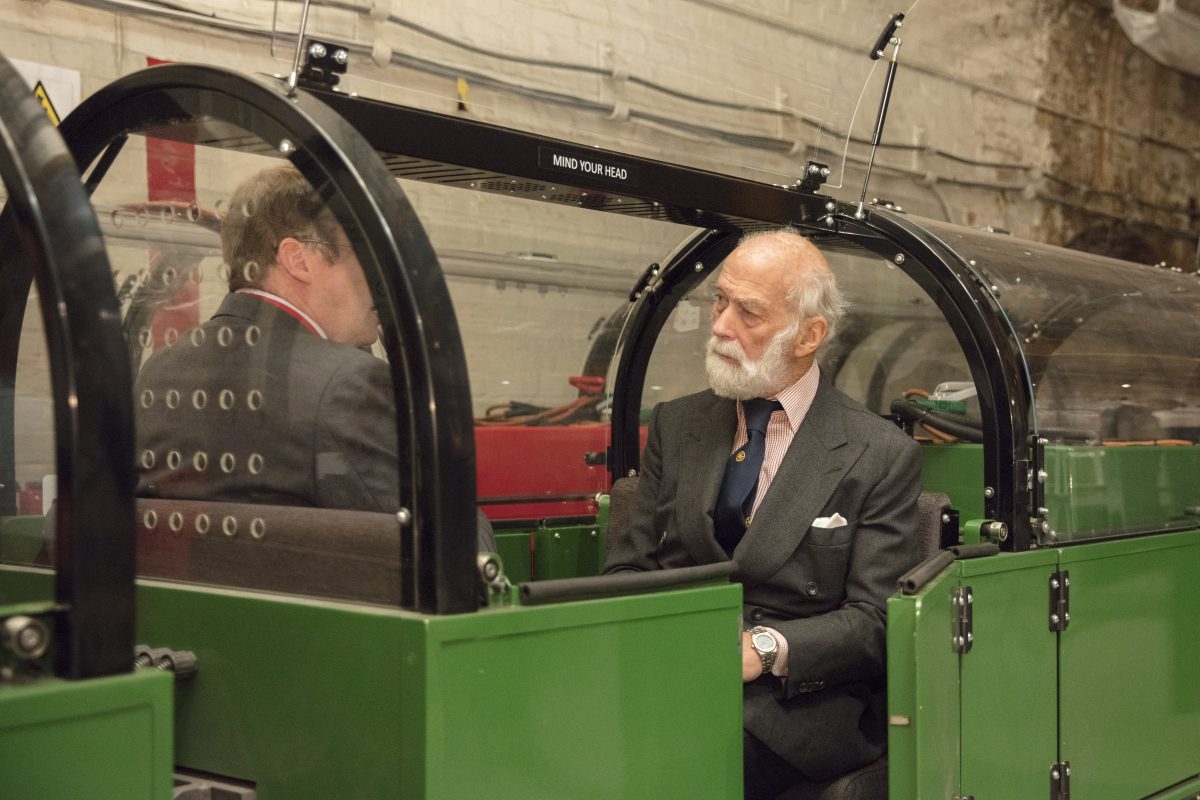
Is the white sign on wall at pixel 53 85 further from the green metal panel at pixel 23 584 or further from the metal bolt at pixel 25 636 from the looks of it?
the metal bolt at pixel 25 636

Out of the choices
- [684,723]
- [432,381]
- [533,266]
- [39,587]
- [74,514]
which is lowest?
[684,723]

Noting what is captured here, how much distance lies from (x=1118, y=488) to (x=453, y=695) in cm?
241

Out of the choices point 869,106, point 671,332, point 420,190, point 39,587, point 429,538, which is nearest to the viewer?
point 429,538

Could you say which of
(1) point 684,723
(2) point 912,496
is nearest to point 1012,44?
(2) point 912,496

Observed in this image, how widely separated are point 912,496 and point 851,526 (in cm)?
17

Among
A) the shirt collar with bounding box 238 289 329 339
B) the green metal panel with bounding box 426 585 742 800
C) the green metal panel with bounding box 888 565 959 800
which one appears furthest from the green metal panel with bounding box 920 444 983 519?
the shirt collar with bounding box 238 289 329 339

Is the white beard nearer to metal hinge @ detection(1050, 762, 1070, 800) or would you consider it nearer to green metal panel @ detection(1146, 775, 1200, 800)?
metal hinge @ detection(1050, 762, 1070, 800)

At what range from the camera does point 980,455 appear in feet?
11.1

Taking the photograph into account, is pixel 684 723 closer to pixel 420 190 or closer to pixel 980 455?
pixel 980 455

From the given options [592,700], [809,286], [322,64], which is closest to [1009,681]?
[809,286]

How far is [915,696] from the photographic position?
2.49m

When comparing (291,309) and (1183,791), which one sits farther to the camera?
(1183,791)

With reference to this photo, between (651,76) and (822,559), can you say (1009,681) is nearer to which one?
(822,559)

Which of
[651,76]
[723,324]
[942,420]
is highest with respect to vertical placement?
[651,76]
